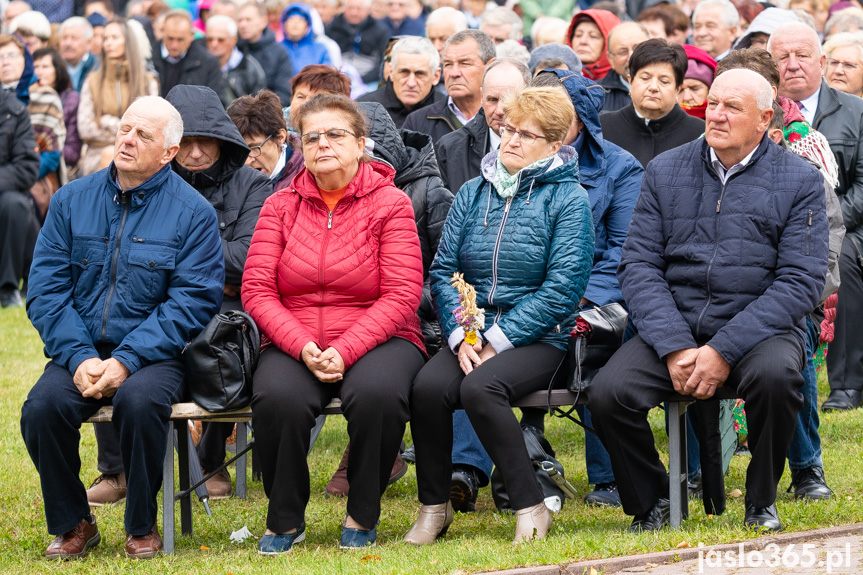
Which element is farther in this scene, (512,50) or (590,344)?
(512,50)

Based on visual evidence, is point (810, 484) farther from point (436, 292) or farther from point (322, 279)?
point (322, 279)

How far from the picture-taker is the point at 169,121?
5719mm

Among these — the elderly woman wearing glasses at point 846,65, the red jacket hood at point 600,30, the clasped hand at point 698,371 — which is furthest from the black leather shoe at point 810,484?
the red jacket hood at point 600,30

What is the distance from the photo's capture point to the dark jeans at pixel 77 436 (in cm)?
525

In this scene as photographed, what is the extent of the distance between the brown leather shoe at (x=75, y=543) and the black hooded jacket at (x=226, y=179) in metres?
1.48

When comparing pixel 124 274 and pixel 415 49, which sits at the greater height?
pixel 415 49

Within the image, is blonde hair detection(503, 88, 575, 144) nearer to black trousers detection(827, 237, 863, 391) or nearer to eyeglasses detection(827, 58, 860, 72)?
black trousers detection(827, 237, 863, 391)

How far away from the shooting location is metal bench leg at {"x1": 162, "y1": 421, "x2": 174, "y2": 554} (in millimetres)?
5363

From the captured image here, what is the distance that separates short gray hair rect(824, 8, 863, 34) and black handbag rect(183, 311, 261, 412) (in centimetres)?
724

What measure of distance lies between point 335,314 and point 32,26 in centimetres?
934

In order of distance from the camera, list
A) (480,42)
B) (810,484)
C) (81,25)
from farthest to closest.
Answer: (81,25), (480,42), (810,484)

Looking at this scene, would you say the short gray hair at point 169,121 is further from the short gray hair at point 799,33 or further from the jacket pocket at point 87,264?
the short gray hair at point 799,33

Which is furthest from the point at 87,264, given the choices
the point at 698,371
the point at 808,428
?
the point at 808,428

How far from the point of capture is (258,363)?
5477mm
